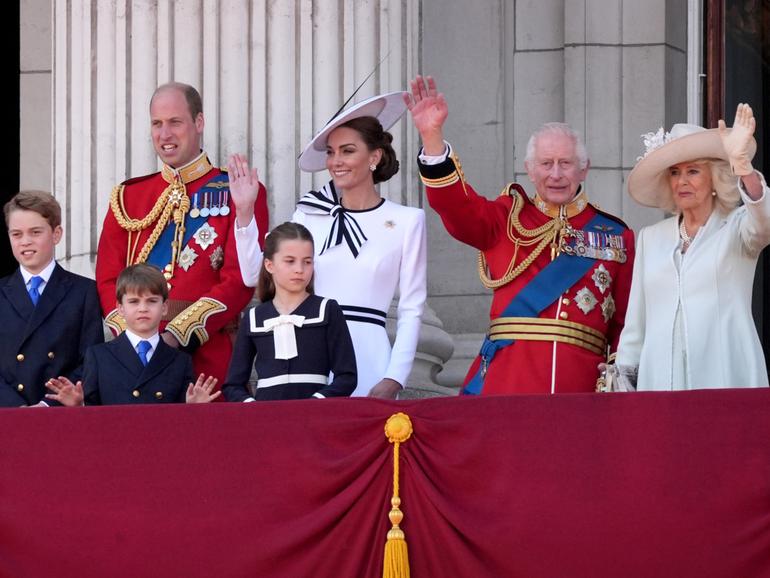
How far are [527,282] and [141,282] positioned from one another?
4.16ft

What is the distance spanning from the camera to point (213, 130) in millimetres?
7770

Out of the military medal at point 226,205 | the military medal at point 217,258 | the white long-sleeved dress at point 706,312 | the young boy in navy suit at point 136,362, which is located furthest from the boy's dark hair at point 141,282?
the white long-sleeved dress at point 706,312

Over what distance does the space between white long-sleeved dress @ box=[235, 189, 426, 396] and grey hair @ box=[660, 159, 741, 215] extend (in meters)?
1.01

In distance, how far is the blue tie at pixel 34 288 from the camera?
6.79 metres

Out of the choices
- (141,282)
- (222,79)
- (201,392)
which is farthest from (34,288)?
(222,79)

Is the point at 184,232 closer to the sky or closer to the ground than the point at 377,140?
closer to the ground

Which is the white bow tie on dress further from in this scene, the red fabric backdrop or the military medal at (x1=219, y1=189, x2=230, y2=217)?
the military medal at (x1=219, y1=189, x2=230, y2=217)

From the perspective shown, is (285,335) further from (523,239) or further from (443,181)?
(523,239)

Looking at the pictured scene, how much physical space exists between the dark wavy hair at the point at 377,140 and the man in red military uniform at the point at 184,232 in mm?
426

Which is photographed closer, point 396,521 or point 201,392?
point 396,521

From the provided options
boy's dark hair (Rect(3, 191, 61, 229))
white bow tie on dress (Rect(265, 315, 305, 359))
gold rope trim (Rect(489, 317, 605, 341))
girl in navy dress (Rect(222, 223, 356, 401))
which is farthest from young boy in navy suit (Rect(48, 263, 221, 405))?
gold rope trim (Rect(489, 317, 605, 341))

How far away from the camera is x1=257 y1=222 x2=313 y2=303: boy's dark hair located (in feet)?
21.5

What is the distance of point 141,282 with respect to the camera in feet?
21.5

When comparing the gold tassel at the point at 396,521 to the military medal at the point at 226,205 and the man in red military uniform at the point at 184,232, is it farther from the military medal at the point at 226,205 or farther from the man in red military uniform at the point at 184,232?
the military medal at the point at 226,205
